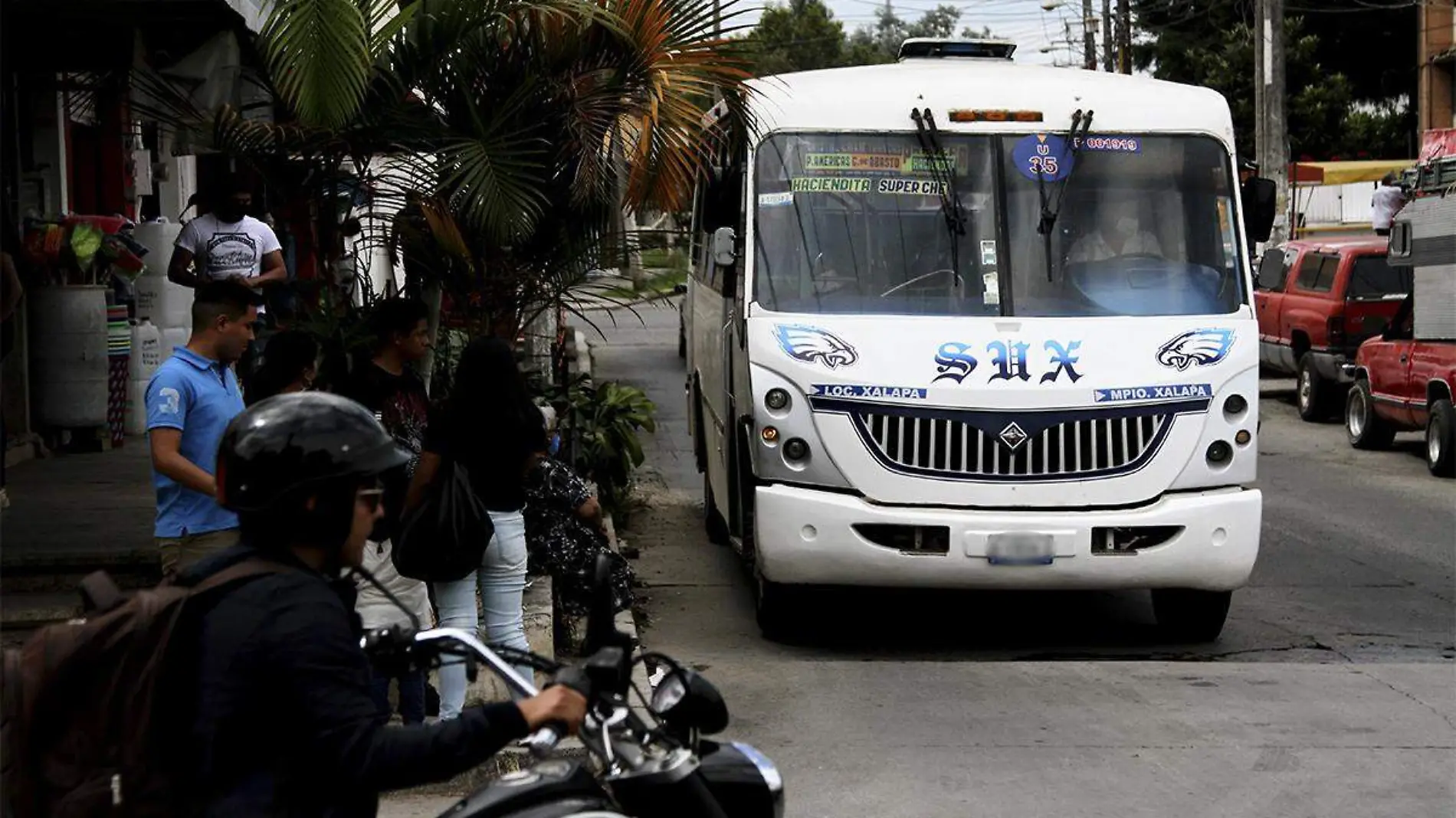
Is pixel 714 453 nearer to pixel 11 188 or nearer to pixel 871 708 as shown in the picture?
pixel 871 708

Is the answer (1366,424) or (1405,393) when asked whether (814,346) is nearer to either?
(1405,393)

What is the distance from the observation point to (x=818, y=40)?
234ft

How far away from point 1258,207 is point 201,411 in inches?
233

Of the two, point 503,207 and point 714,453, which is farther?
point 714,453

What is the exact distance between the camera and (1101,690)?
319 inches

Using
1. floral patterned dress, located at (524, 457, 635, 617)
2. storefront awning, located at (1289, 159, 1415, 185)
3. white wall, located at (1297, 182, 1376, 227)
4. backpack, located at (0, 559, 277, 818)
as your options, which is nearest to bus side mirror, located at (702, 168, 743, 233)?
floral patterned dress, located at (524, 457, 635, 617)

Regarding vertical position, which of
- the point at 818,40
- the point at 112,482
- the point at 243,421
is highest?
the point at 818,40

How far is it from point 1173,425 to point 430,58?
152 inches

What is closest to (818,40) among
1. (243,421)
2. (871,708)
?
(871,708)

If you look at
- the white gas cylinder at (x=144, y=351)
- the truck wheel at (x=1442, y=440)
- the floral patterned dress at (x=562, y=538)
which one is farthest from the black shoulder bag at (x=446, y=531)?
the truck wheel at (x=1442, y=440)

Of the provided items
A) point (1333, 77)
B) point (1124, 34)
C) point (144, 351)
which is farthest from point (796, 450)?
point (1124, 34)

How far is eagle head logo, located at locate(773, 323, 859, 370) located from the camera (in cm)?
895

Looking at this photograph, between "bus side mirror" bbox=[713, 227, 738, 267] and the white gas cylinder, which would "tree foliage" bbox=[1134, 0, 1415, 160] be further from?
"bus side mirror" bbox=[713, 227, 738, 267]

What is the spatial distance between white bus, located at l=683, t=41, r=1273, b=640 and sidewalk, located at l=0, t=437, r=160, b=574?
3021 mm
